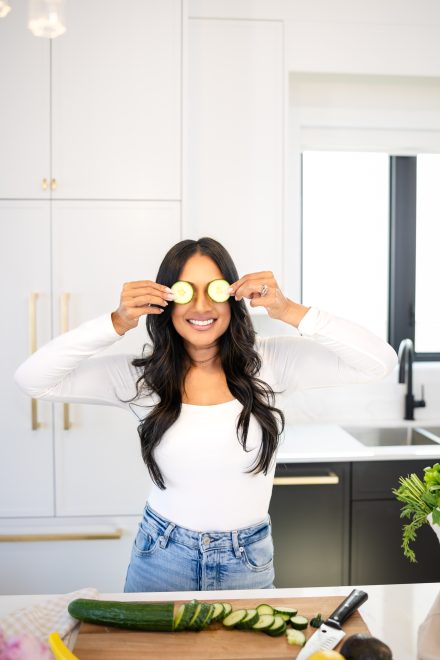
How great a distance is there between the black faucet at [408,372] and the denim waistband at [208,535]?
1.83m

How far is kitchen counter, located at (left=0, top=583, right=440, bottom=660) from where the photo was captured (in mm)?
1280

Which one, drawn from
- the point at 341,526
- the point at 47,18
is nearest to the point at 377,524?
the point at 341,526

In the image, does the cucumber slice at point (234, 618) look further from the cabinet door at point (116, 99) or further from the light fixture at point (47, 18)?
the light fixture at point (47, 18)

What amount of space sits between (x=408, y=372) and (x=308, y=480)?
1014mm

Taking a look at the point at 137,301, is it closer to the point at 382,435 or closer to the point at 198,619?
the point at 198,619

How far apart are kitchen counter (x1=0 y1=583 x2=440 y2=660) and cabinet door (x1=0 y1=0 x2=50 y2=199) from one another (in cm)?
171

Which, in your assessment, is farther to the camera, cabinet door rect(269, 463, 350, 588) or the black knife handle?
cabinet door rect(269, 463, 350, 588)

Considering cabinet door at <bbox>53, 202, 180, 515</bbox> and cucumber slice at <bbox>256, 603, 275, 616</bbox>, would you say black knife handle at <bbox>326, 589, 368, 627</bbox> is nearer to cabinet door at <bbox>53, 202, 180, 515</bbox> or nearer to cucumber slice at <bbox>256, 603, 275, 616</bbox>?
cucumber slice at <bbox>256, 603, 275, 616</bbox>

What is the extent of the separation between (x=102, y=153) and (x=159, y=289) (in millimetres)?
1159

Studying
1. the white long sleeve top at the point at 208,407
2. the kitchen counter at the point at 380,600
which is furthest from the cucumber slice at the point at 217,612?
the white long sleeve top at the point at 208,407

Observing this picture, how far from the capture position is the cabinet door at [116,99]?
2.52 m

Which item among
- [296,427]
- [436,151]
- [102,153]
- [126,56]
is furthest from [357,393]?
[126,56]

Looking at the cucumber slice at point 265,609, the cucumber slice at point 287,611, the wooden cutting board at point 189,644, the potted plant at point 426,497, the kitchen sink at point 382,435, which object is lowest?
the kitchen sink at point 382,435

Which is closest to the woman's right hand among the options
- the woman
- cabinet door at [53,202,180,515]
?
the woman
